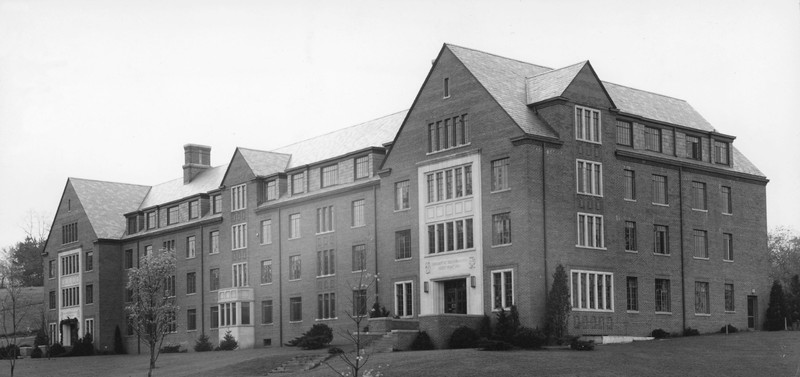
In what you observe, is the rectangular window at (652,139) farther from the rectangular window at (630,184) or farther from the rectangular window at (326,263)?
the rectangular window at (326,263)

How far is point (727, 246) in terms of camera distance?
207 ft

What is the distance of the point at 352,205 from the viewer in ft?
213

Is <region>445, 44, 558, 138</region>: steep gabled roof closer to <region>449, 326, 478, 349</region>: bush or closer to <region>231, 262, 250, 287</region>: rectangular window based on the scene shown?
<region>449, 326, 478, 349</region>: bush


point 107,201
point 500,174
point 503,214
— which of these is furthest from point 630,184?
point 107,201

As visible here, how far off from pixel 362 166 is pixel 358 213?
2987mm

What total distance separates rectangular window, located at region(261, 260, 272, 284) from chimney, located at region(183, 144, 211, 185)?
67.0 ft

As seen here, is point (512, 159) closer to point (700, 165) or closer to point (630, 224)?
point (630, 224)

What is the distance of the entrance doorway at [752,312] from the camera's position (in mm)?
63281

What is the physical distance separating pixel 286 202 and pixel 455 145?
17419mm

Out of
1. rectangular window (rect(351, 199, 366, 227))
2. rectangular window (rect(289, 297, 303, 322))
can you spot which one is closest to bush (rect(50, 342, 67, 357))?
rectangular window (rect(289, 297, 303, 322))

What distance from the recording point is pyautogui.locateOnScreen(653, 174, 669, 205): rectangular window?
59.3 metres

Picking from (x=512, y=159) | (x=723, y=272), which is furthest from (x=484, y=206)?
(x=723, y=272)

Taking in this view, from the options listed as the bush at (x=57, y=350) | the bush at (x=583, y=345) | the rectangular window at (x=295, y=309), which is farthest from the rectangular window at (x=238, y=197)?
the bush at (x=583, y=345)

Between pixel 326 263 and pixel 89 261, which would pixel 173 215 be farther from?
pixel 326 263
